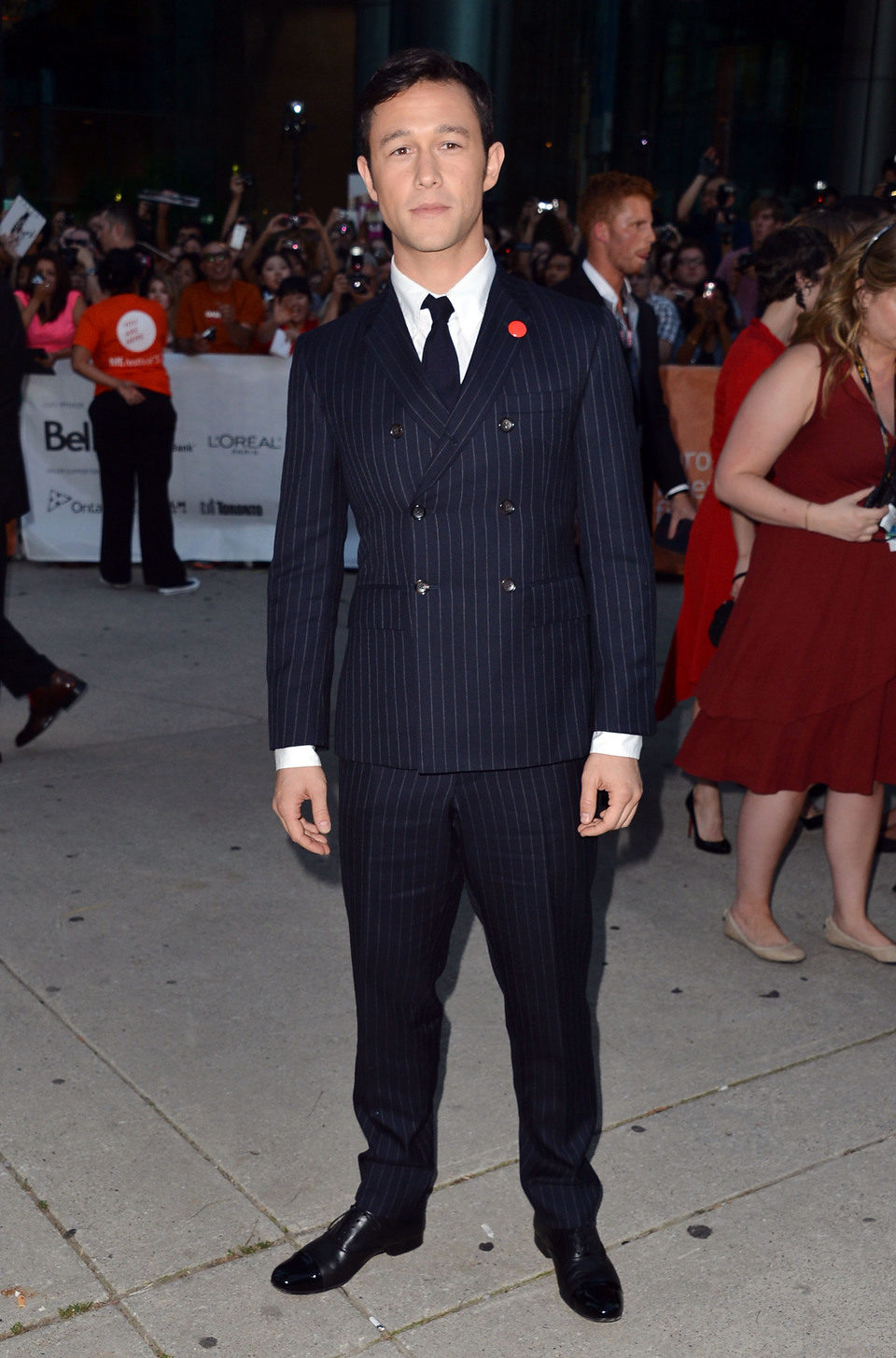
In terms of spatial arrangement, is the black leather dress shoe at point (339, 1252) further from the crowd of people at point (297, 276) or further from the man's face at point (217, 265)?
the man's face at point (217, 265)

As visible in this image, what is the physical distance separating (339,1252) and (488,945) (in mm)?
636

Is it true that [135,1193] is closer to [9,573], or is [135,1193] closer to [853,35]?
[9,573]

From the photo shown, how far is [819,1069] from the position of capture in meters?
3.51

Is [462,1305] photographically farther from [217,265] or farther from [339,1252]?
[217,265]

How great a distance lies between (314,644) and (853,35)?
26.6 metres

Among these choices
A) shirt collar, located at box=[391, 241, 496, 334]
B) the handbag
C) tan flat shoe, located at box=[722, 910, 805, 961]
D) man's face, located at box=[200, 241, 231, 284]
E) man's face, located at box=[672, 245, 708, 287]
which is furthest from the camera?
man's face, located at box=[672, 245, 708, 287]

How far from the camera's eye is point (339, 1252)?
2662mm

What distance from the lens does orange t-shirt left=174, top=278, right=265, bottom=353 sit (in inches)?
380

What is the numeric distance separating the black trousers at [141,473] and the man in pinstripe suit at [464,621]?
19.8 ft

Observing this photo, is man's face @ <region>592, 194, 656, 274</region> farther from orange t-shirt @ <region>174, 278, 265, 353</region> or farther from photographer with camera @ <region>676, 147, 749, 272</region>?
photographer with camera @ <region>676, 147, 749, 272</region>

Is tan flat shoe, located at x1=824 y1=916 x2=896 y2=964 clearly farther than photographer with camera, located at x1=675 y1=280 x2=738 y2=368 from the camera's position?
No

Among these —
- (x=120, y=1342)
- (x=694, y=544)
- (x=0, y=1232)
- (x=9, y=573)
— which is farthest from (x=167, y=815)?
(x=9, y=573)

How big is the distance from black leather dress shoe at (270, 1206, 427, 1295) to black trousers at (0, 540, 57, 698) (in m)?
3.44

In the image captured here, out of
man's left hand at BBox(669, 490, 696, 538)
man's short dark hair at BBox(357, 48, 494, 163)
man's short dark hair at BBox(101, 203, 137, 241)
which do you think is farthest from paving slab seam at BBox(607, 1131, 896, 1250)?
man's short dark hair at BBox(101, 203, 137, 241)
